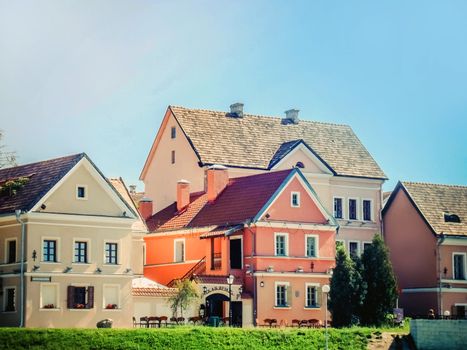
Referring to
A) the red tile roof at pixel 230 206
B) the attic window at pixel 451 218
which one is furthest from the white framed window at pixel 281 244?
the attic window at pixel 451 218

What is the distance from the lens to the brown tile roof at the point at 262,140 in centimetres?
7819

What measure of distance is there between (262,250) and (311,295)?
4420 millimetres

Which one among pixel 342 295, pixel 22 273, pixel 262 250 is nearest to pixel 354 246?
pixel 262 250

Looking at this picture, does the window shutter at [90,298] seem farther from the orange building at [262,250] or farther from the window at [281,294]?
the window at [281,294]

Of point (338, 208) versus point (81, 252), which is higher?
point (338, 208)

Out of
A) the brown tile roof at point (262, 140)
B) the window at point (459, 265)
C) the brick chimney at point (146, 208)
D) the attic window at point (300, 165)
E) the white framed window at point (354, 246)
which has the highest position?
the brown tile roof at point (262, 140)

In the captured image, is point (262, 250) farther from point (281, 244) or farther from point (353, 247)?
point (353, 247)

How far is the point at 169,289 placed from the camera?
6544 cm

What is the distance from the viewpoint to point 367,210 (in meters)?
82.6

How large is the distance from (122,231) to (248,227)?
27.0 ft

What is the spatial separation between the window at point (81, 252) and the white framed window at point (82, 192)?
2.47 meters

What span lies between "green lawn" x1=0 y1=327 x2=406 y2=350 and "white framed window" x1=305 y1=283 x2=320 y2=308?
5662mm

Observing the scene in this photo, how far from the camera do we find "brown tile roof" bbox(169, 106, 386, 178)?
7819cm

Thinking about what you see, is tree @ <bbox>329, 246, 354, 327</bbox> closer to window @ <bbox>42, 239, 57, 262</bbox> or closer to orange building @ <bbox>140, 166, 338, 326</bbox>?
orange building @ <bbox>140, 166, 338, 326</bbox>
